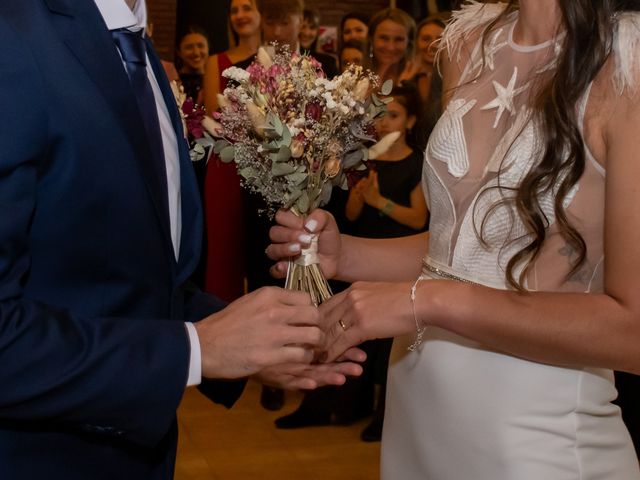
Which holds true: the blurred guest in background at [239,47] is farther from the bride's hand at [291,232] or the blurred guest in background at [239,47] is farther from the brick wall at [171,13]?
the brick wall at [171,13]

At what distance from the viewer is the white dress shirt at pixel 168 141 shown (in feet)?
4.90

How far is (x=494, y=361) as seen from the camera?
1968 mm

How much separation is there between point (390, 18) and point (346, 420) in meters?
2.50

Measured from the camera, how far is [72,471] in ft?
5.09

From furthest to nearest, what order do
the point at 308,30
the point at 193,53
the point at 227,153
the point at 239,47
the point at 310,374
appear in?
the point at 193,53 → the point at 308,30 → the point at 239,47 → the point at 227,153 → the point at 310,374

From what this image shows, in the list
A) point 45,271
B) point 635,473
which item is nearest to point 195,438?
point 635,473

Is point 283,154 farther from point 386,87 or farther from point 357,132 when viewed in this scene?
point 386,87

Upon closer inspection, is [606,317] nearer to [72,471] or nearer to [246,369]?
[246,369]

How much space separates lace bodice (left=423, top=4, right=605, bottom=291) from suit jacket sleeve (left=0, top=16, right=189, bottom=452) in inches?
31.4

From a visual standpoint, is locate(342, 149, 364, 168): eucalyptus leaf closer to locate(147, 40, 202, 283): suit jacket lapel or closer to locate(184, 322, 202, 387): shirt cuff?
locate(147, 40, 202, 283): suit jacket lapel

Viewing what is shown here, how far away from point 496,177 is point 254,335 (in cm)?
75

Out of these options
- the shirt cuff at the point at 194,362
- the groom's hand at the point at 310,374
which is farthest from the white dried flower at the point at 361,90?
the shirt cuff at the point at 194,362

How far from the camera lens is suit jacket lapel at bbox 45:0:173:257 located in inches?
56.9

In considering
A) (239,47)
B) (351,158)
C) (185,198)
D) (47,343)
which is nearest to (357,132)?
(351,158)
